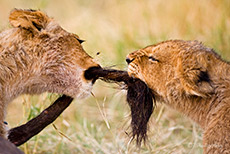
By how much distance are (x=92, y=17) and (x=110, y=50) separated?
5.07 ft

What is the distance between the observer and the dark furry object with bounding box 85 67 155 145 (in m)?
3.64

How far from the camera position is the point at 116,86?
19.9 ft

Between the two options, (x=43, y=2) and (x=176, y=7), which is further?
(x=176, y=7)

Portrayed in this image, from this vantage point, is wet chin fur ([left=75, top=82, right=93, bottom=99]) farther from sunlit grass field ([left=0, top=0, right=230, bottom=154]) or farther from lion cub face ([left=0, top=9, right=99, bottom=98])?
sunlit grass field ([left=0, top=0, right=230, bottom=154])

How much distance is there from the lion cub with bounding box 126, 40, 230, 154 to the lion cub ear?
757 millimetres

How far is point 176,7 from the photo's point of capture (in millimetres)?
7598

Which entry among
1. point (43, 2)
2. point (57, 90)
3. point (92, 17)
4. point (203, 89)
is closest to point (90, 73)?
point (57, 90)

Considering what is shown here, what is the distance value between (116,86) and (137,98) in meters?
2.40

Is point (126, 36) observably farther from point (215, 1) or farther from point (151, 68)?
point (151, 68)

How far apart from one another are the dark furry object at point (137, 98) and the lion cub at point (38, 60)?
26 cm

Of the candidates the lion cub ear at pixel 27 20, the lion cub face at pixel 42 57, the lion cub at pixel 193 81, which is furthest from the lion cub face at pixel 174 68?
the lion cub ear at pixel 27 20

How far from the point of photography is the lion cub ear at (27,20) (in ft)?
10.5

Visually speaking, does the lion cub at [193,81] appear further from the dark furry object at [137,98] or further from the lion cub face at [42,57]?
the lion cub face at [42,57]

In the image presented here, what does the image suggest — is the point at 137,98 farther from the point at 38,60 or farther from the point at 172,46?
the point at 38,60
